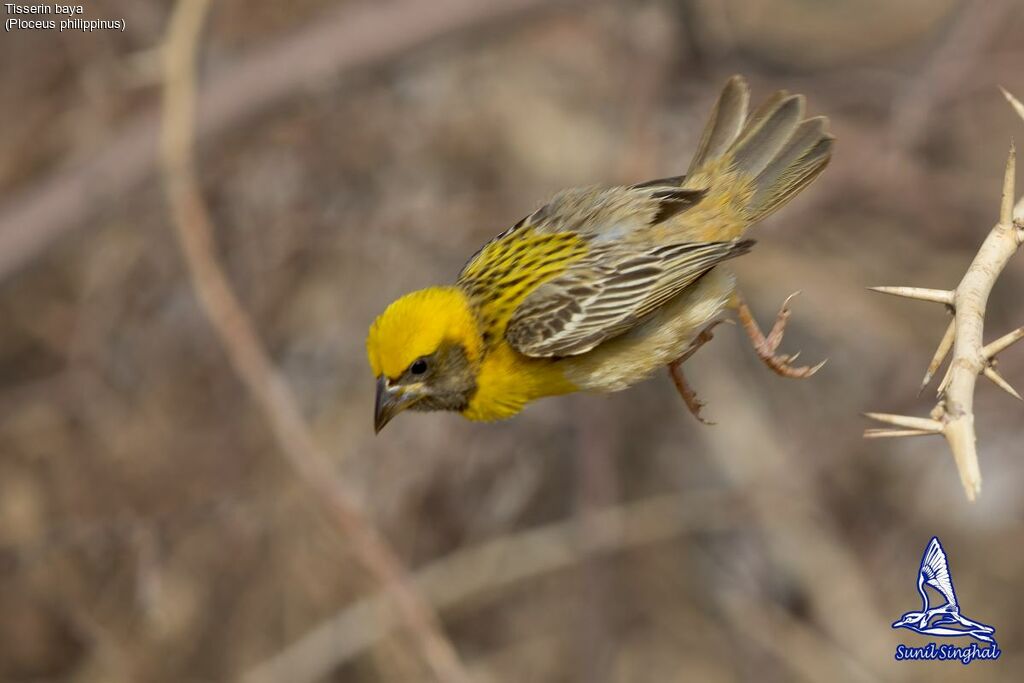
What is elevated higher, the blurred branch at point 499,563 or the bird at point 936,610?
the bird at point 936,610

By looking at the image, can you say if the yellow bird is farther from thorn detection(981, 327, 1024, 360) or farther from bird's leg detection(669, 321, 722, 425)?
thorn detection(981, 327, 1024, 360)

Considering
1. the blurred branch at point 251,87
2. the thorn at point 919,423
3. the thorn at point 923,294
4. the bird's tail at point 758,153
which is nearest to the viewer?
the thorn at point 919,423

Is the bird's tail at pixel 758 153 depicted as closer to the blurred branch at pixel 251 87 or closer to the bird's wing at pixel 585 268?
the bird's wing at pixel 585 268

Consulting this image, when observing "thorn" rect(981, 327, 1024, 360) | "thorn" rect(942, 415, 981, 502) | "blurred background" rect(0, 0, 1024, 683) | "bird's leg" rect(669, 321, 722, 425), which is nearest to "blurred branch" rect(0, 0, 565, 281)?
"blurred background" rect(0, 0, 1024, 683)

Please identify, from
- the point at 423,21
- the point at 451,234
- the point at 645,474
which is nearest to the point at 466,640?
the point at 645,474

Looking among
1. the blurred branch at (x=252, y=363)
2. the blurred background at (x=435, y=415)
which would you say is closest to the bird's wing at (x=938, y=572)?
the blurred branch at (x=252, y=363)

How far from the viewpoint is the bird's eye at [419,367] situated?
3816 mm

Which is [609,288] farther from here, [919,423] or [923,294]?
[919,423]

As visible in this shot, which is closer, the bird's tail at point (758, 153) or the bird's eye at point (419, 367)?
the bird's eye at point (419, 367)

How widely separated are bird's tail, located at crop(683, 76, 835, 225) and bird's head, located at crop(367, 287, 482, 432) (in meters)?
1.04

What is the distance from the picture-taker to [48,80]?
902 centimetres

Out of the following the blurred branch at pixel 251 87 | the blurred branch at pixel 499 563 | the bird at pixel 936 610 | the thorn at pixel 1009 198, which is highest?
the blurred branch at pixel 251 87

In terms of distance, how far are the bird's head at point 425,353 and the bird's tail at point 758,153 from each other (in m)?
1.04

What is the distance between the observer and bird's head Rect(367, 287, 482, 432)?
12.3 ft
